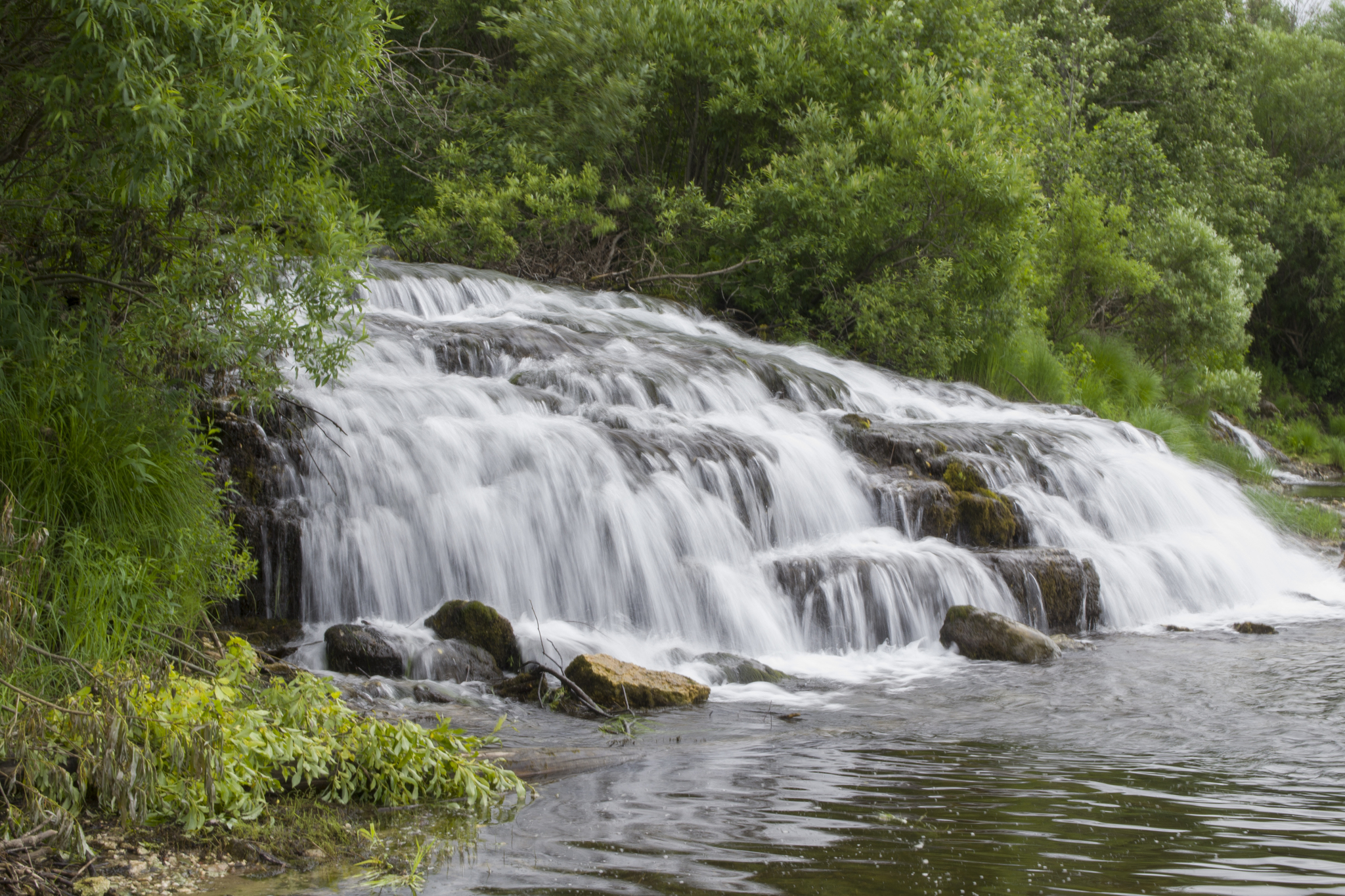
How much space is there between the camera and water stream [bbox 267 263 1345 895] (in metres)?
4.64

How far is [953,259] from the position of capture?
20.1 meters

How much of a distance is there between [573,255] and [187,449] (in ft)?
46.9

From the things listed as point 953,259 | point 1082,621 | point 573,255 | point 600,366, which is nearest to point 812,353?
point 953,259

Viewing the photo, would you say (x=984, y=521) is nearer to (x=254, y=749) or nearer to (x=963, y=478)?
(x=963, y=478)

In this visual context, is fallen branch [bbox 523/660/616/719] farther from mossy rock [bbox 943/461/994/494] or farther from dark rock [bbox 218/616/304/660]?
mossy rock [bbox 943/461/994/494]

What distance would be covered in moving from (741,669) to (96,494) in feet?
15.0

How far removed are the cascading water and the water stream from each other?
0.11 ft

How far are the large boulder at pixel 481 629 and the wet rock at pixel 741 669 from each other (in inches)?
58.0

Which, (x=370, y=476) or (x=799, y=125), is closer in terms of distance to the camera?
(x=370, y=476)

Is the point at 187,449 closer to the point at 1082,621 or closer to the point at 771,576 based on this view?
the point at 771,576

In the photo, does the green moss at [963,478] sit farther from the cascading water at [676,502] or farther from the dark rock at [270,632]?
the dark rock at [270,632]

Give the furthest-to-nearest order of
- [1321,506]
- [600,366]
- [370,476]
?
[1321,506] < [600,366] < [370,476]

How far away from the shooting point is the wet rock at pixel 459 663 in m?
7.60

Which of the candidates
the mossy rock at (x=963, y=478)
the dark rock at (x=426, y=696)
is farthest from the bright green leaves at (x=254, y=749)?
the mossy rock at (x=963, y=478)
